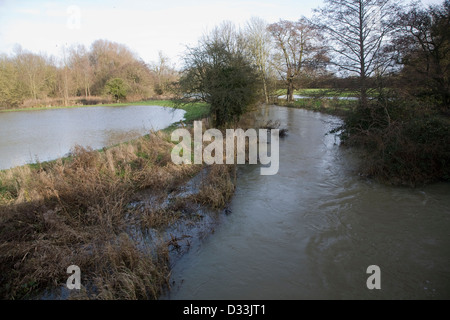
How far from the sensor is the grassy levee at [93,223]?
4.25 metres

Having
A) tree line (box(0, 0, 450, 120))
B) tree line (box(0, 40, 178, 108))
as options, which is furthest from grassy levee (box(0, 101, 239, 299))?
tree line (box(0, 40, 178, 108))

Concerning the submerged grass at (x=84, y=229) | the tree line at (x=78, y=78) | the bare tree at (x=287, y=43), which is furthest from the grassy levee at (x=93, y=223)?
the tree line at (x=78, y=78)

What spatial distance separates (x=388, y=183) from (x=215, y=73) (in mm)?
9250

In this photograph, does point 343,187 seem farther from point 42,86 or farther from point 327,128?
point 42,86

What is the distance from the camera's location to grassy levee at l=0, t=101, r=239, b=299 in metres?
4.25

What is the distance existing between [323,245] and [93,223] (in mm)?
4948

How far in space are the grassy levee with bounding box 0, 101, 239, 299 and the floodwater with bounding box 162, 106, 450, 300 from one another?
66cm

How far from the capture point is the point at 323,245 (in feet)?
17.6

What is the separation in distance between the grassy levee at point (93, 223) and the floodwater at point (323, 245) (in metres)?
0.66

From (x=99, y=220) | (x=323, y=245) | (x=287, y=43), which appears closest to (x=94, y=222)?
(x=99, y=220)

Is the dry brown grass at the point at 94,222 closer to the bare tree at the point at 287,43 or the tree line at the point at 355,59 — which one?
the tree line at the point at 355,59

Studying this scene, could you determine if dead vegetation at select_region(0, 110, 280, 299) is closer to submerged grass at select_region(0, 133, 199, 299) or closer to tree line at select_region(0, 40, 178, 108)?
submerged grass at select_region(0, 133, 199, 299)
